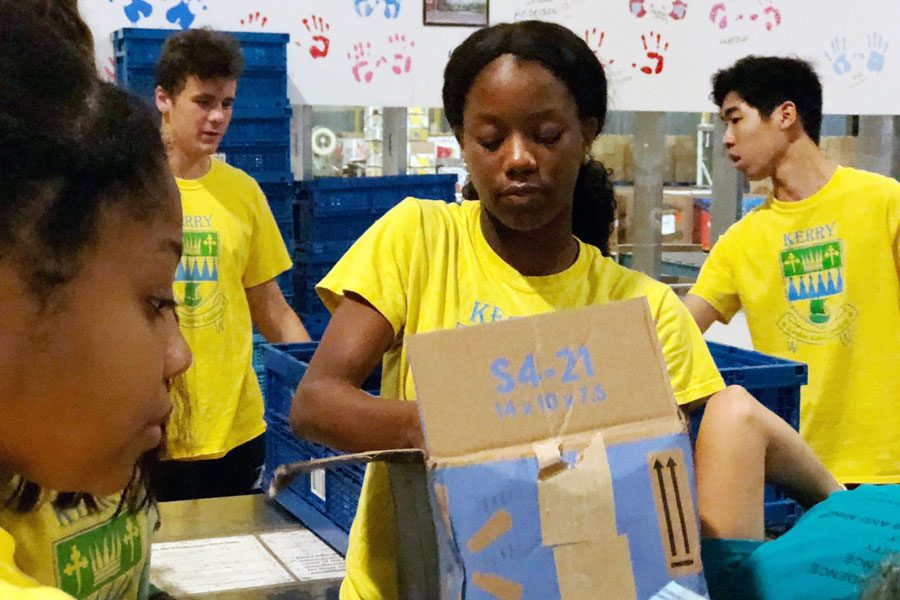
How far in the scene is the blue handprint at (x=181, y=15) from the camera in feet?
10.3

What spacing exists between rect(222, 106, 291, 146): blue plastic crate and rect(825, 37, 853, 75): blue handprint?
2.07 meters

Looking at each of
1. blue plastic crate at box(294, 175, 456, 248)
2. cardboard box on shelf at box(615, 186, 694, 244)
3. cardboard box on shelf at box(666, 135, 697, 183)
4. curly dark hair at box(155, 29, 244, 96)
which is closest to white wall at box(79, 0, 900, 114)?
blue plastic crate at box(294, 175, 456, 248)

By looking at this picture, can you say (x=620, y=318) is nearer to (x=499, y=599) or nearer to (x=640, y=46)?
(x=499, y=599)

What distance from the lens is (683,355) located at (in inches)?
52.8

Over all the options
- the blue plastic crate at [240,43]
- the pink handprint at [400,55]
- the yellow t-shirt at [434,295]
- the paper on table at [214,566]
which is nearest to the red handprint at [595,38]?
the pink handprint at [400,55]

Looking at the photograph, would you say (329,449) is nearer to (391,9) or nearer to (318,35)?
(318,35)

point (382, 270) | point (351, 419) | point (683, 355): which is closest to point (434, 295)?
point (382, 270)

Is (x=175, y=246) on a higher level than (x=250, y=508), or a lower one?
higher

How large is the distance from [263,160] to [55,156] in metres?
2.77

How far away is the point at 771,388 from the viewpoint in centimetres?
185

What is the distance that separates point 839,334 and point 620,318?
172 centimetres

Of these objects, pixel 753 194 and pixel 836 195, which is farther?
pixel 753 194

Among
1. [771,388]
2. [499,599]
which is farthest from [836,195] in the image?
[499,599]

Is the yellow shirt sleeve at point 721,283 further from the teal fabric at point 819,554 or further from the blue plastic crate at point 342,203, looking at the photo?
the teal fabric at point 819,554
